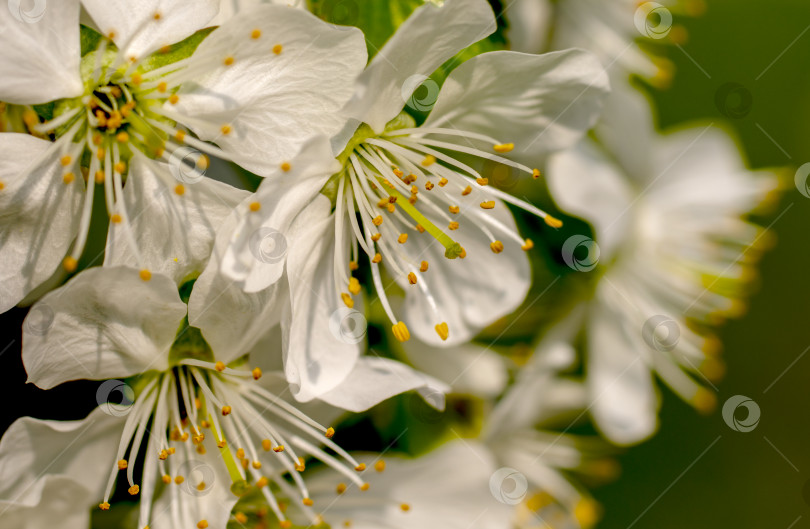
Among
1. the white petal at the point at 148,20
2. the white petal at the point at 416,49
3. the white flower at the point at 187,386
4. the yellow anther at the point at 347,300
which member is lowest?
the white flower at the point at 187,386

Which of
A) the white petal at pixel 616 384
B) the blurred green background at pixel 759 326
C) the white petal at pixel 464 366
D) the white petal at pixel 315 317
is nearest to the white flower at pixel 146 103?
the white petal at pixel 315 317

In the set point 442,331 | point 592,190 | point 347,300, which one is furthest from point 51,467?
point 592,190

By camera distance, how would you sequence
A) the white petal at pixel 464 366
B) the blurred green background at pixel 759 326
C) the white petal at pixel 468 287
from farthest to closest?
the blurred green background at pixel 759 326 → the white petal at pixel 464 366 → the white petal at pixel 468 287

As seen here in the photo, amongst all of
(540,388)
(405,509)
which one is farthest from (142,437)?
(540,388)

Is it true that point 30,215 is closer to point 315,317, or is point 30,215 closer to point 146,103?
point 146,103

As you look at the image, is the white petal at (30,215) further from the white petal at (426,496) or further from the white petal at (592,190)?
the white petal at (592,190)

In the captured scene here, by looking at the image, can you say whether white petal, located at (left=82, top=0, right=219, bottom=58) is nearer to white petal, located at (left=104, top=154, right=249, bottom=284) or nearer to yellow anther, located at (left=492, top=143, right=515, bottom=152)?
white petal, located at (left=104, top=154, right=249, bottom=284)

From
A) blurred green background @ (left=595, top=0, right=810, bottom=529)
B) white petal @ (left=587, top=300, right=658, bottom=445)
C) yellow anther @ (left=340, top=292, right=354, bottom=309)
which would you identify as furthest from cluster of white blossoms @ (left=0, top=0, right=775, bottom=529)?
blurred green background @ (left=595, top=0, right=810, bottom=529)

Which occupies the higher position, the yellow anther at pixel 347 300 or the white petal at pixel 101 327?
the yellow anther at pixel 347 300
